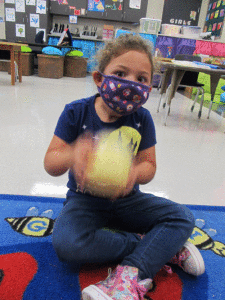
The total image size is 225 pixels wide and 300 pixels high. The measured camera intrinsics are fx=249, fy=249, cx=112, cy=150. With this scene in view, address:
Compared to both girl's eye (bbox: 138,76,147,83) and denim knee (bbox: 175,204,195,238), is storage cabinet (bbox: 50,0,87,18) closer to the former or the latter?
girl's eye (bbox: 138,76,147,83)

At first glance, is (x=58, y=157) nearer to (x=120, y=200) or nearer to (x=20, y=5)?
(x=120, y=200)

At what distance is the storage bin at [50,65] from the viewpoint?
4.35 metres

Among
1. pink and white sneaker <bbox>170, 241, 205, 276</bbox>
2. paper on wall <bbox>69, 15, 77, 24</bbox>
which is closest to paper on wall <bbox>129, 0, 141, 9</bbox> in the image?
paper on wall <bbox>69, 15, 77, 24</bbox>

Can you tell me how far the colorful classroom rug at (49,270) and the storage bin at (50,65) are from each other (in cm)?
397

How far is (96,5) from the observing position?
5.86m

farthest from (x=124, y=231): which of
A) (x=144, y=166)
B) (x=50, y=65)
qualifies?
(x=50, y=65)

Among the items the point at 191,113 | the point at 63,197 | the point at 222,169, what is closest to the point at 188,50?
the point at 191,113

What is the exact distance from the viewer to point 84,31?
607 centimetres

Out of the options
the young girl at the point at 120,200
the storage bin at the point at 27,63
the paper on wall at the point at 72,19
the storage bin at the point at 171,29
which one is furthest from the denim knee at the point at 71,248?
the paper on wall at the point at 72,19

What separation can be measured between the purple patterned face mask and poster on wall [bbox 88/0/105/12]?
6113 mm

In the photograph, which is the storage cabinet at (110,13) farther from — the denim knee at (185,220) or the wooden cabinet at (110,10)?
the denim knee at (185,220)

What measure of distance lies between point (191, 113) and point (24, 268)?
2610 millimetres

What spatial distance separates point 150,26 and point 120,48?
4360mm

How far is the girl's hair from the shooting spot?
67 cm
